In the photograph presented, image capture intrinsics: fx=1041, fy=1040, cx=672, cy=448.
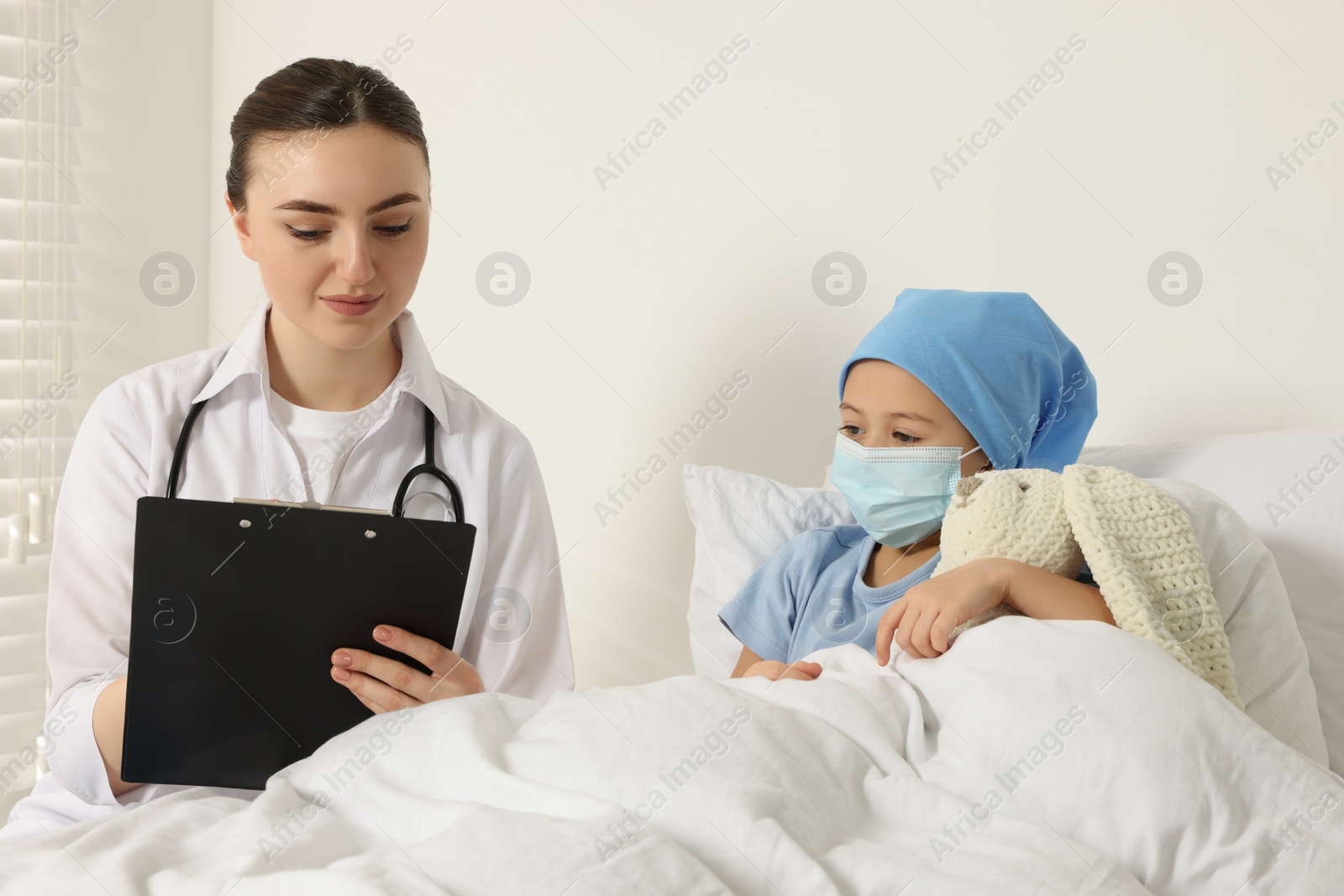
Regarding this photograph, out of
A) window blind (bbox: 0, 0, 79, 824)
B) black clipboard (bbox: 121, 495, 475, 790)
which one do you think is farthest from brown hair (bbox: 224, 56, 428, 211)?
window blind (bbox: 0, 0, 79, 824)

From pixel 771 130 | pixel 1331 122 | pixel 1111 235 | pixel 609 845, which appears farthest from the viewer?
pixel 771 130

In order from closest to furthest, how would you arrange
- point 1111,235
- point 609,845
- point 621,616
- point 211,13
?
point 609,845 → point 1111,235 → point 621,616 → point 211,13

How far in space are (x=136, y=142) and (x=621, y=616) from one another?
1.58 metres

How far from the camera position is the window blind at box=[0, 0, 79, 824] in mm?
2174

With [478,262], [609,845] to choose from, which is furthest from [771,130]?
[609,845]

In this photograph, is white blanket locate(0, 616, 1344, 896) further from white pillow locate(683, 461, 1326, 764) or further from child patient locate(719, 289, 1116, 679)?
child patient locate(719, 289, 1116, 679)

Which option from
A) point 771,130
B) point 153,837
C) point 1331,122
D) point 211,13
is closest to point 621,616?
point 771,130

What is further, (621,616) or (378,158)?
(621,616)

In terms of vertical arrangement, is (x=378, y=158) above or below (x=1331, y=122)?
below

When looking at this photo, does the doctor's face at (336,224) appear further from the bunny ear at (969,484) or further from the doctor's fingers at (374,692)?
the bunny ear at (969,484)

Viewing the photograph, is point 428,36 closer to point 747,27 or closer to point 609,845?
point 747,27

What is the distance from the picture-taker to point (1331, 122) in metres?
1.37

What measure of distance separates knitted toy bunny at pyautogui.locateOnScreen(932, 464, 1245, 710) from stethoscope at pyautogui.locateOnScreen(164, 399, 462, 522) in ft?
2.14

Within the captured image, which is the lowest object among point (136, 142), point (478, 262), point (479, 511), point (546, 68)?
point (479, 511)
